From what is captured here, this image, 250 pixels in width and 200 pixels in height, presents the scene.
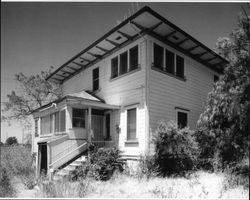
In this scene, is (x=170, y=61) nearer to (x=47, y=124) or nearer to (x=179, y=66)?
(x=179, y=66)

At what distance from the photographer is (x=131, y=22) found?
35.9ft

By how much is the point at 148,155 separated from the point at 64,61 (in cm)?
971

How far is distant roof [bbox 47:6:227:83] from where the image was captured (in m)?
10.8

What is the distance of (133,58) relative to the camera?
1248cm

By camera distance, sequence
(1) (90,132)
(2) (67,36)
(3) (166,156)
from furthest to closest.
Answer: (1) (90,132) → (2) (67,36) → (3) (166,156)

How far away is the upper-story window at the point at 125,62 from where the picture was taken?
12.4 m

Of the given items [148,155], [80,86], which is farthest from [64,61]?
[148,155]

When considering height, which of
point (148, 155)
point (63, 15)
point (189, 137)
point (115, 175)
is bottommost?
point (115, 175)

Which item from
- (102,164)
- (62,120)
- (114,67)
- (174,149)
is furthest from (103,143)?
(174,149)

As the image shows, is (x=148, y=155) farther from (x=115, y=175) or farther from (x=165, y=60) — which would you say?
(x=165, y=60)

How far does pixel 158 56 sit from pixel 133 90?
7.15 feet

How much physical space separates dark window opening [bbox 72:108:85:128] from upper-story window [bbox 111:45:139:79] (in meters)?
2.71

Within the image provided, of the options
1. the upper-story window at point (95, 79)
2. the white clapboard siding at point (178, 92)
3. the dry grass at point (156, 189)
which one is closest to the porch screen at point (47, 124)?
the upper-story window at point (95, 79)

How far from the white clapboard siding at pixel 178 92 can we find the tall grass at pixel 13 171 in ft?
18.9
